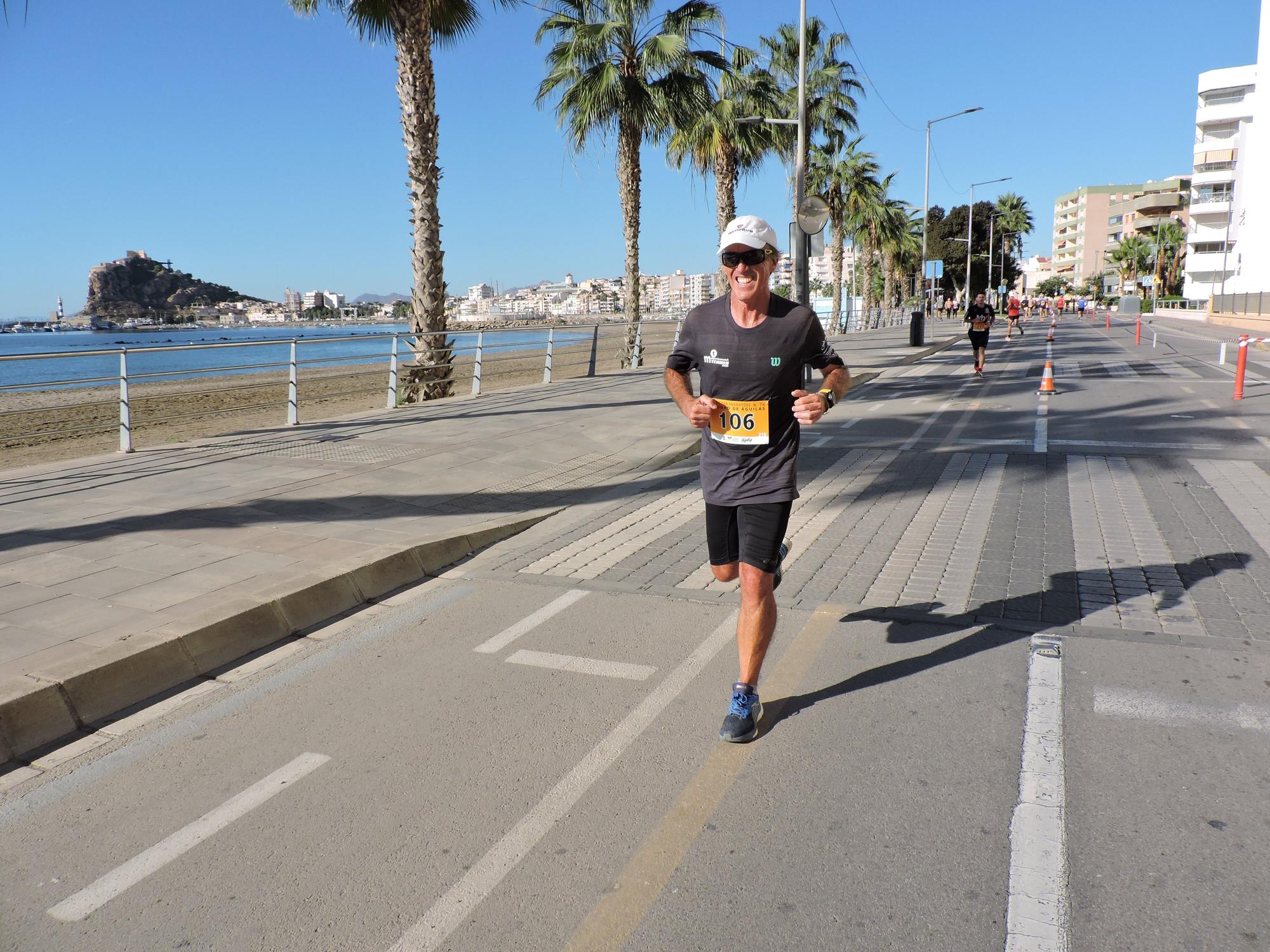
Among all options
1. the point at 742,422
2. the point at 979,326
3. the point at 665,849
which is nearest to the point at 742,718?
the point at 665,849

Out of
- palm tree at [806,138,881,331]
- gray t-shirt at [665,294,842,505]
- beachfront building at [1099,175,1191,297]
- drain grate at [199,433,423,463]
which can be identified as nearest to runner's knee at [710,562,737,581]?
gray t-shirt at [665,294,842,505]

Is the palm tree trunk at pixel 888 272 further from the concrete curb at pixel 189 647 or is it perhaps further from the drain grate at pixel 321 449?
the concrete curb at pixel 189 647

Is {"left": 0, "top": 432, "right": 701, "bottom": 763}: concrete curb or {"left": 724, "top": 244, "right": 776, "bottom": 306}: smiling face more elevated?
{"left": 724, "top": 244, "right": 776, "bottom": 306}: smiling face

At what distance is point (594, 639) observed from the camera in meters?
4.95

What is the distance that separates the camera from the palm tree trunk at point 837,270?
153ft

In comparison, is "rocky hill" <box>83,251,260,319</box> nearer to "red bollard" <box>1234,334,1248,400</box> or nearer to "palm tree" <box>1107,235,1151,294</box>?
"palm tree" <box>1107,235,1151,294</box>

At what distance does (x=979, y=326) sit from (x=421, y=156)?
486 inches

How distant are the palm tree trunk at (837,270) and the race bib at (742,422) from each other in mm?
43468

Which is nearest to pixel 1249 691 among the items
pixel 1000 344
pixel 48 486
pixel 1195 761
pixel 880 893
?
pixel 1195 761

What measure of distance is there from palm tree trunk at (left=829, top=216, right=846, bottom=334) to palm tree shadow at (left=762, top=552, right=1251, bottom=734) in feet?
136

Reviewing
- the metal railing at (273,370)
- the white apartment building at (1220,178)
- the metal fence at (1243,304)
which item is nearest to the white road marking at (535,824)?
the metal railing at (273,370)

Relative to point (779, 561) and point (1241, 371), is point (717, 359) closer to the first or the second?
point (779, 561)

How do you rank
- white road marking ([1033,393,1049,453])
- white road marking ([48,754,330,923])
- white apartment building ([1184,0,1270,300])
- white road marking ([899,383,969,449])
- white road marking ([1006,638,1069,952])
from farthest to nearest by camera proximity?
white apartment building ([1184,0,1270,300]) → white road marking ([899,383,969,449]) → white road marking ([1033,393,1049,453]) → white road marking ([48,754,330,923]) → white road marking ([1006,638,1069,952])

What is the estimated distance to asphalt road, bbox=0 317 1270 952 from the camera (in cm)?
268
